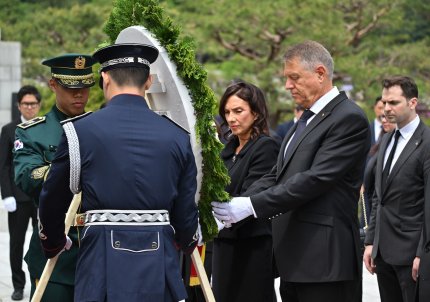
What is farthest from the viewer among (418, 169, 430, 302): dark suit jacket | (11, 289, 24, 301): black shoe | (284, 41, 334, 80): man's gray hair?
(11, 289, 24, 301): black shoe

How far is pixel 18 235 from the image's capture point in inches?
369

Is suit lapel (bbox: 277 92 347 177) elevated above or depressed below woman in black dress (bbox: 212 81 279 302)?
above

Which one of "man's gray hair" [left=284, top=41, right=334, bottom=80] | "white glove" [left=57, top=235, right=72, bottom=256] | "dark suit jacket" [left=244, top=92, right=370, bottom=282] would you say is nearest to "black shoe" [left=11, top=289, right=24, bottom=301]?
"dark suit jacket" [left=244, top=92, right=370, bottom=282]

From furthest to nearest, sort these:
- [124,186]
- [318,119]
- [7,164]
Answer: [7,164] → [318,119] → [124,186]

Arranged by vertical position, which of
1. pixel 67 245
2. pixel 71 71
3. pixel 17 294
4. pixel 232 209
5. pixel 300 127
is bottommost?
pixel 17 294

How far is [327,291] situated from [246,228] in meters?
1.00

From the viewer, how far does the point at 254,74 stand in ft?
65.8

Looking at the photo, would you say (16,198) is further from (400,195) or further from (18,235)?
(400,195)

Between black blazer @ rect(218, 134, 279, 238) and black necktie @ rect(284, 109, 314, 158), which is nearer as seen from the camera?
black necktie @ rect(284, 109, 314, 158)

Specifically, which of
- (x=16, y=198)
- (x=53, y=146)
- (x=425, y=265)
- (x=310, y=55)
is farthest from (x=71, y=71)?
(x=16, y=198)

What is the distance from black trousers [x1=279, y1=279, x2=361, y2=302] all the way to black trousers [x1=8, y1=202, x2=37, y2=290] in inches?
174

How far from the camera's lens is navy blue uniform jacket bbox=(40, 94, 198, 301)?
412cm

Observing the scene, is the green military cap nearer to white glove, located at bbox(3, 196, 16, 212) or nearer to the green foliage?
the green foliage

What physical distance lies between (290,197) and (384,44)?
1641 centimetres
